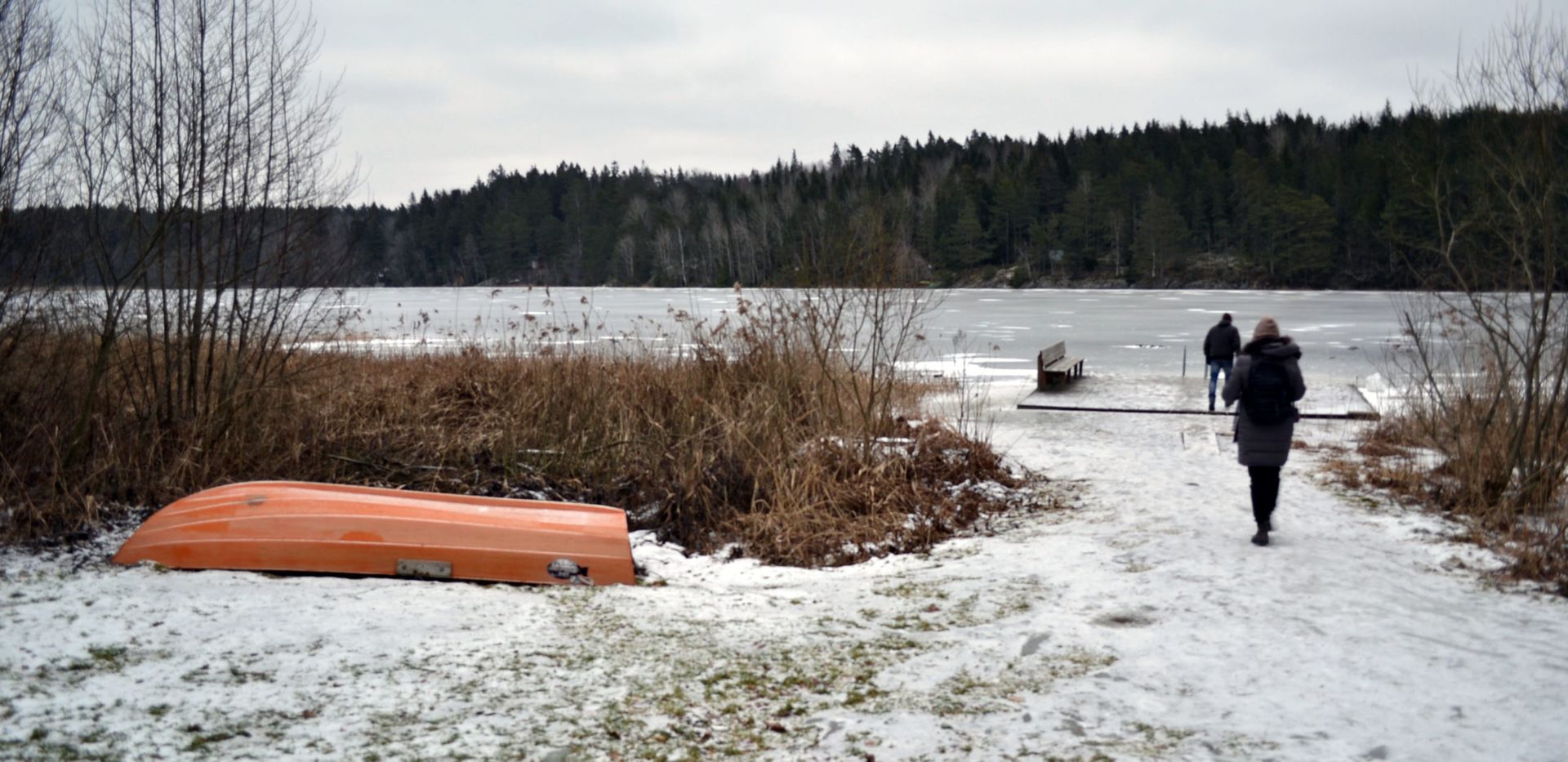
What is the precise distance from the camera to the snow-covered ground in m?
4.06

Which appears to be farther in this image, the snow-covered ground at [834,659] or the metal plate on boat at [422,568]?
the metal plate on boat at [422,568]

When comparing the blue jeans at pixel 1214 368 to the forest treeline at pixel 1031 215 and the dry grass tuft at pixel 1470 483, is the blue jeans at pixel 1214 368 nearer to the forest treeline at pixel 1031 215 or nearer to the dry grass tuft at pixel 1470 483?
the dry grass tuft at pixel 1470 483

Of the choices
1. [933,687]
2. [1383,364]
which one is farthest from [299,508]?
[1383,364]

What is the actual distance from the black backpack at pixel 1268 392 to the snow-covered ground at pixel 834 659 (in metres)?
0.83

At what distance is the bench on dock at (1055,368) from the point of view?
51.8ft

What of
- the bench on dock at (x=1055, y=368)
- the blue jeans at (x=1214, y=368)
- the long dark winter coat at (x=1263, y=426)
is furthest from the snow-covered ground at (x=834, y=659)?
the bench on dock at (x=1055, y=368)

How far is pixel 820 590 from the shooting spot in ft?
20.9

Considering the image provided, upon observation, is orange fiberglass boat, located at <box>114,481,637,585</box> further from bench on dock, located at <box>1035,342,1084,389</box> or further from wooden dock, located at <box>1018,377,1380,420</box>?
bench on dock, located at <box>1035,342,1084,389</box>

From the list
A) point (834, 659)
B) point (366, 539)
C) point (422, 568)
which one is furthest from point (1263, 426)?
point (366, 539)

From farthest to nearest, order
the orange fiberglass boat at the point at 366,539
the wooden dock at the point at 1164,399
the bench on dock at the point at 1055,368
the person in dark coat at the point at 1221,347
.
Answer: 1. the bench on dock at the point at 1055,368
2. the person in dark coat at the point at 1221,347
3. the wooden dock at the point at 1164,399
4. the orange fiberglass boat at the point at 366,539

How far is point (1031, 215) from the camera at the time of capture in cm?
8731

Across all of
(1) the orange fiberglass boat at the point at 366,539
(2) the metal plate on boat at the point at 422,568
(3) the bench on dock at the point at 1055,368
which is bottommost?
(2) the metal plate on boat at the point at 422,568

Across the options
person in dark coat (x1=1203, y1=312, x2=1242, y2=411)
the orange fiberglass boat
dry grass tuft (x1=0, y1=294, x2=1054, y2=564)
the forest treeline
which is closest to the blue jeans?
person in dark coat (x1=1203, y1=312, x2=1242, y2=411)

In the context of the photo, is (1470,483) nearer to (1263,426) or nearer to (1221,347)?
(1263,426)
